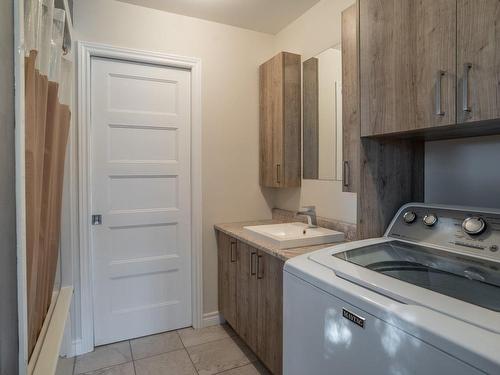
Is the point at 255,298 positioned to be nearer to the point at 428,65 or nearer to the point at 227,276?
the point at 227,276

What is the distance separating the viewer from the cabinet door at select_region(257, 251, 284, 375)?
1690mm

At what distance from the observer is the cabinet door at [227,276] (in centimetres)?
226

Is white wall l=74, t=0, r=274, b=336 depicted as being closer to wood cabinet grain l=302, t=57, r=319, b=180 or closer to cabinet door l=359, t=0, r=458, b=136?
wood cabinet grain l=302, t=57, r=319, b=180

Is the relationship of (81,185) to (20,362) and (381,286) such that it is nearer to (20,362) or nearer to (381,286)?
(20,362)

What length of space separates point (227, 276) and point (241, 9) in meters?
1.99

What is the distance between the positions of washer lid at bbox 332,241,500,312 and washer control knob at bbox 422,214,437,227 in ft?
0.39

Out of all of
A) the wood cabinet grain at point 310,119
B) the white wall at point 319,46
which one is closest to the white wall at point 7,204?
the white wall at point 319,46

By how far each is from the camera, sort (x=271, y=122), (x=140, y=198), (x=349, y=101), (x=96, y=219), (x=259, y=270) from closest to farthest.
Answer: (x=349, y=101)
(x=259, y=270)
(x=96, y=219)
(x=140, y=198)
(x=271, y=122)

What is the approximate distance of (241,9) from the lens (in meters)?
2.28

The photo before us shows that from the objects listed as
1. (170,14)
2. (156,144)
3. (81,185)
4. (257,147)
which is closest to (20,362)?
(81,185)

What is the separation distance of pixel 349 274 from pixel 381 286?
0.12 meters

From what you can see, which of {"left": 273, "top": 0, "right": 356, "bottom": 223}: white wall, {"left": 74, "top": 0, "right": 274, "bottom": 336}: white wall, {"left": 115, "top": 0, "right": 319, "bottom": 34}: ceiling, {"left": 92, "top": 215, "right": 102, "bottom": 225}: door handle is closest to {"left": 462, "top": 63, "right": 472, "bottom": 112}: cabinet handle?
{"left": 273, "top": 0, "right": 356, "bottom": 223}: white wall

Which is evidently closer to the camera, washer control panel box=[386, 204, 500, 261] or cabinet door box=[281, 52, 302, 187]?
washer control panel box=[386, 204, 500, 261]

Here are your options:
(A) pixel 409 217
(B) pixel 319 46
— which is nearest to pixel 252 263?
(A) pixel 409 217
